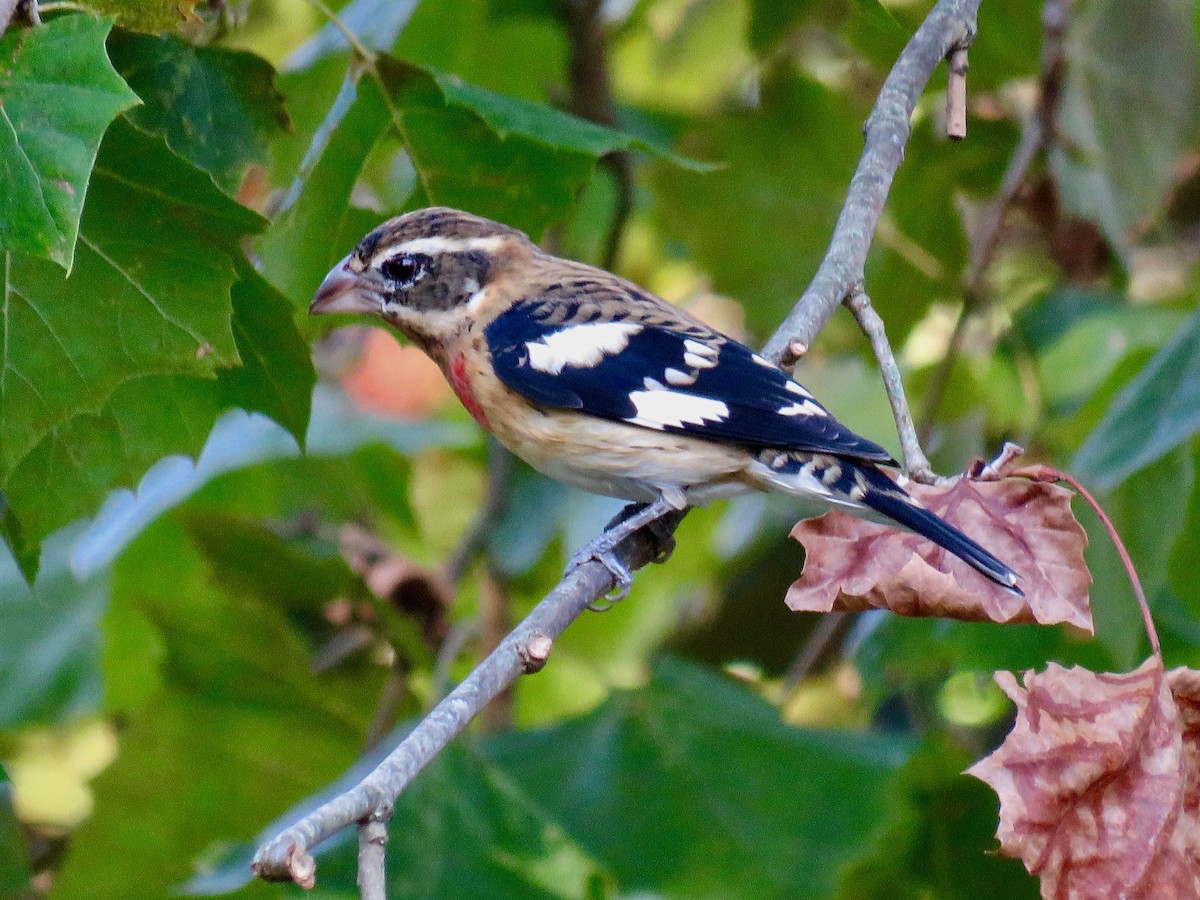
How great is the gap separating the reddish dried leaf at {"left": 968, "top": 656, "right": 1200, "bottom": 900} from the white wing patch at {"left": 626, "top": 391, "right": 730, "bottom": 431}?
124 centimetres

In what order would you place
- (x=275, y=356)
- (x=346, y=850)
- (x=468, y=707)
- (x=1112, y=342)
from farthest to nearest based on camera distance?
(x=1112, y=342), (x=346, y=850), (x=275, y=356), (x=468, y=707)

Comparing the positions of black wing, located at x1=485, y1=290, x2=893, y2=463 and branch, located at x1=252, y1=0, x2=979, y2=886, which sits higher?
branch, located at x1=252, y1=0, x2=979, y2=886

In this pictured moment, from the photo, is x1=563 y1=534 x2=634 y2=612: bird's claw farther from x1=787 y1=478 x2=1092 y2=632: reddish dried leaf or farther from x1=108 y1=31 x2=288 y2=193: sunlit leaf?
x1=108 y1=31 x2=288 y2=193: sunlit leaf

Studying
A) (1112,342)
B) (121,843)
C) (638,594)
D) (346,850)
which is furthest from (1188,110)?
(121,843)

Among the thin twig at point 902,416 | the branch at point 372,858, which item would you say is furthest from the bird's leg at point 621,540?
the branch at point 372,858

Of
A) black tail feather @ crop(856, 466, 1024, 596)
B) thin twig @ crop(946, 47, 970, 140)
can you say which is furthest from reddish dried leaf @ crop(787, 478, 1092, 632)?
thin twig @ crop(946, 47, 970, 140)

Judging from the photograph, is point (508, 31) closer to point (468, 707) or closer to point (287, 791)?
point (287, 791)

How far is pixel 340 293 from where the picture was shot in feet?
11.8

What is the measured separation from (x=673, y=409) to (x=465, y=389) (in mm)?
618

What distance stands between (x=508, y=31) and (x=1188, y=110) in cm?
222

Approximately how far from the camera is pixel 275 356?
10.1ft

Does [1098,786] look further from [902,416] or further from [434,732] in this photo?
[434,732]

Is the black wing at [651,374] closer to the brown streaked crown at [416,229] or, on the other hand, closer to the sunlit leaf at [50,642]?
the brown streaked crown at [416,229]

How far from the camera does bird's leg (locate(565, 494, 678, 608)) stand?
303 cm
